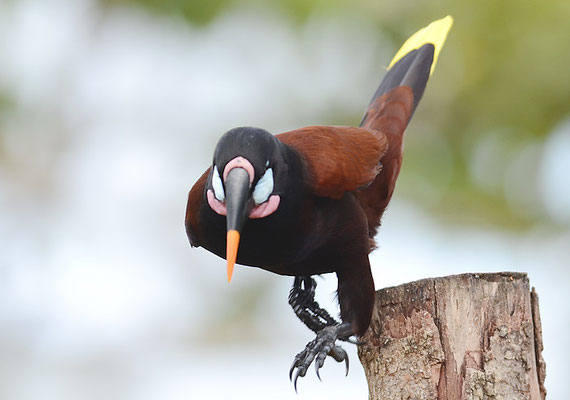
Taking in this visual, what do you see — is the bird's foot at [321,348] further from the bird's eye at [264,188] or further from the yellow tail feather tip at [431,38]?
the yellow tail feather tip at [431,38]

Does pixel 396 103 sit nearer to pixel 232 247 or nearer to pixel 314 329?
pixel 314 329

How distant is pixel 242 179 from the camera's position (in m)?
2.85

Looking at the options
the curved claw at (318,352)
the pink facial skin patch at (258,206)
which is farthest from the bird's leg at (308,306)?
the pink facial skin patch at (258,206)

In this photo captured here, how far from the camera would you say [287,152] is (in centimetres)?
321

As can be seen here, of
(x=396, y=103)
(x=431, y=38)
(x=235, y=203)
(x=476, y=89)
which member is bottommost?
(x=235, y=203)

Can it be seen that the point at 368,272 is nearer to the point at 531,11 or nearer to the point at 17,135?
the point at 531,11

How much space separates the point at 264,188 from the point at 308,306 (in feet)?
3.90

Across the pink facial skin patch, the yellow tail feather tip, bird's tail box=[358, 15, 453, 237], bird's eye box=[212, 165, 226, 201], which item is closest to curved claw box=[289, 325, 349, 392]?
bird's tail box=[358, 15, 453, 237]

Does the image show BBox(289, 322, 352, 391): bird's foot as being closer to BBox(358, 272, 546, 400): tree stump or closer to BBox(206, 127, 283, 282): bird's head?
BBox(358, 272, 546, 400): tree stump

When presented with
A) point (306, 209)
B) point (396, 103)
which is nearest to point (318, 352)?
point (306, 209)

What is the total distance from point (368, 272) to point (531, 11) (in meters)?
4.51

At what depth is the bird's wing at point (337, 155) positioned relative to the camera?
3.27 metres

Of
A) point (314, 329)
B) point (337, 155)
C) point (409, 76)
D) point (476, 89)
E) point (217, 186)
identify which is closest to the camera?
point (217, 186)

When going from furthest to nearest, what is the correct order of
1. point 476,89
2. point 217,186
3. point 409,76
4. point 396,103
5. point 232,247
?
point 476,89, point 409,76, point 396,103, point 217,186, point 232,247
